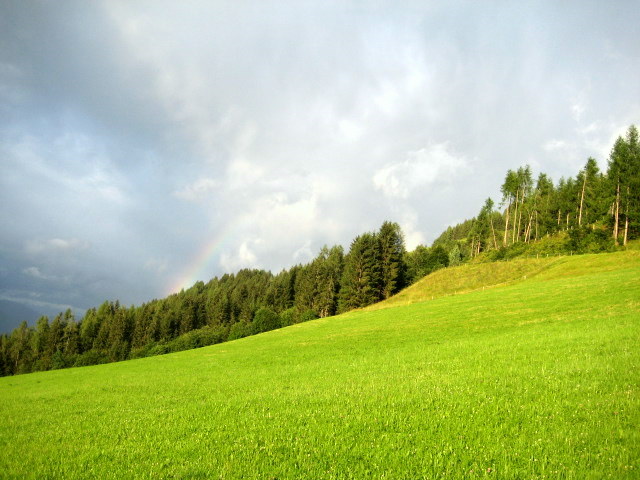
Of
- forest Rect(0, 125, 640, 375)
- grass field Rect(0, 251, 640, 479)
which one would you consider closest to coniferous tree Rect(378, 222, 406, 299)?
forest Rect(0, 125, 640, 375)

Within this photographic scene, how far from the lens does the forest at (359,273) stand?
74.9m

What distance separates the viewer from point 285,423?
9.27 meters

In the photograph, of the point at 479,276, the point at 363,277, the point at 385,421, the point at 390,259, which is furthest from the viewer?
the point at 390,259

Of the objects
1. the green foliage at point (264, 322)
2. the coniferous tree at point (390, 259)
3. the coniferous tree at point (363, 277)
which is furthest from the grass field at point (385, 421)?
the green foliage at point (264, 322)

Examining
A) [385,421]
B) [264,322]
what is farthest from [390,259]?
[385,421]

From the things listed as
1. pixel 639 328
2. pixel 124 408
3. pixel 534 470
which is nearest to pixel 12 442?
pixel 124 408

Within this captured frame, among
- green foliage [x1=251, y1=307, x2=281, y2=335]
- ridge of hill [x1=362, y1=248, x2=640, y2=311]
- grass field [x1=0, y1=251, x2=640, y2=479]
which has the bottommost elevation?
green foliage [x1=251, y1=307, x2=281, y2=335]

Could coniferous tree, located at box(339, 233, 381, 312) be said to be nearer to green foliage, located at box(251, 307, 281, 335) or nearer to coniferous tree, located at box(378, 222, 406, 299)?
coniferous tree, located at box(378, 222, 406, 299)

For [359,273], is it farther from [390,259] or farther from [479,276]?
[479,276]

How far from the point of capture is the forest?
7494cm

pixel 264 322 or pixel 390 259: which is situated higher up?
pixel 390 259

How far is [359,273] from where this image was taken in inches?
3625

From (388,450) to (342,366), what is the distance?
44.7 feet

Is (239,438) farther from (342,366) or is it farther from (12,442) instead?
(342,366)
